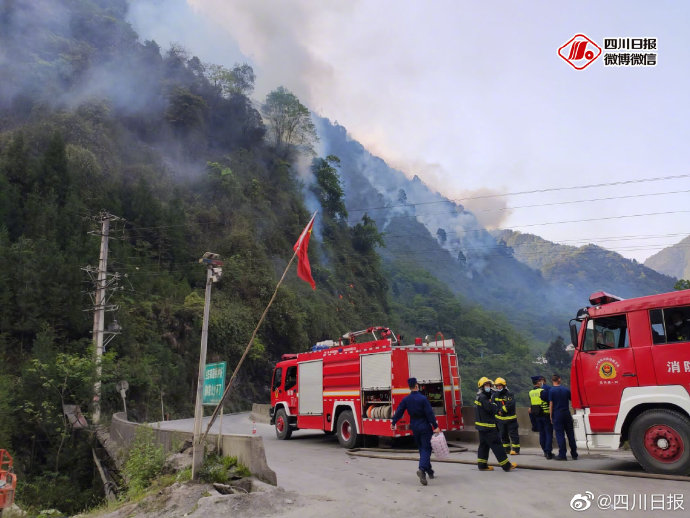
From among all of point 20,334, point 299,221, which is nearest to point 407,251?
point 299,221

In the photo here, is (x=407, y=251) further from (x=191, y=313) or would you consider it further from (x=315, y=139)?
(x=191, y=313)

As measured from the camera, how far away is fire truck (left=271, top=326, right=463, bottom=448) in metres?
12.6

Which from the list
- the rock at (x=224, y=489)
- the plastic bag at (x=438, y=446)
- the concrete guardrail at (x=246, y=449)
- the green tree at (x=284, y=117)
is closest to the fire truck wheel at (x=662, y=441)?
the plastic bag at (x=438, y=446)

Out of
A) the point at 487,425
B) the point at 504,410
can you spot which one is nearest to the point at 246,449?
the point at 487,425

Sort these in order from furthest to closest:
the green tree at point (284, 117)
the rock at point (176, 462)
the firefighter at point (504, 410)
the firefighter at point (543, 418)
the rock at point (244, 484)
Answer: the green tree at point (284, 117)
the firefighter at point (543, 418)
the firefighter at point (504, 410)
the rock at point (176, 462)
the rock at point (244, 484)

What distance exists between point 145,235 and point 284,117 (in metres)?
39.0

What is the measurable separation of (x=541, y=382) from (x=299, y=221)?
51727 millimetres

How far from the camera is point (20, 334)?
27828mm

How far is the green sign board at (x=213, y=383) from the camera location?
8.47 meters

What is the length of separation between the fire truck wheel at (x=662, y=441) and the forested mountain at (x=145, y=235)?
71.0 feet

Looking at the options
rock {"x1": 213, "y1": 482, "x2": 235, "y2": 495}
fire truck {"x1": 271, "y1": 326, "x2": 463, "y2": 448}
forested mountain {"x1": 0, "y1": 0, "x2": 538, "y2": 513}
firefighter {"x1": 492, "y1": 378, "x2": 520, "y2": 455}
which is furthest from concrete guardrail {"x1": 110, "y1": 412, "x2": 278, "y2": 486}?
forested mountain {"x1": 0, "y1": 0, "x2": 538, "y2": 513}

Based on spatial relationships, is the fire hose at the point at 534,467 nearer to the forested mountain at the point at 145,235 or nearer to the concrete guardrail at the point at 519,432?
Result: the concrete guardrail at the point at 519,432

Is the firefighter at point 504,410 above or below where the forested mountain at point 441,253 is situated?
below

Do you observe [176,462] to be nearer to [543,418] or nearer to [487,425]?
[487,425]
